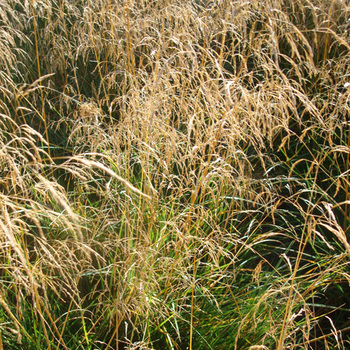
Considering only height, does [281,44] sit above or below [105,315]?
above

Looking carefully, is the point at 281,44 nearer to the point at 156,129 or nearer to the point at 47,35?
the point at 47,35

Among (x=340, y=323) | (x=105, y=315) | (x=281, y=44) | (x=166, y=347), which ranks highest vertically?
(x=281, y=44)

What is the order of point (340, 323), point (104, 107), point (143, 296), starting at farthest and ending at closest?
1. point (104, 107)
2. point (340, 323)
3. point (143, 296)

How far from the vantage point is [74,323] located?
1641mm

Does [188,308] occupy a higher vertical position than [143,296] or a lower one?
lower

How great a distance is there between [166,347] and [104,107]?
179 centimetres

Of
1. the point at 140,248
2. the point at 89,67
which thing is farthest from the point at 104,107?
the point at 140,248

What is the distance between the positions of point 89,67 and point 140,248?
1933 mm

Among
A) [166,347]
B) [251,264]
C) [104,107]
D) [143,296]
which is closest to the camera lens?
[143,296]

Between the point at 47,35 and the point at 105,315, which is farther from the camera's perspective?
the point at 47,35

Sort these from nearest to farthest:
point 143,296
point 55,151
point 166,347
Result: point 143,296 → point 166,347 → point 55,151

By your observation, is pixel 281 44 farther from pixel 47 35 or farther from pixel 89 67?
pixel 47 35

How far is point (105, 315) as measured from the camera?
1.62 metres

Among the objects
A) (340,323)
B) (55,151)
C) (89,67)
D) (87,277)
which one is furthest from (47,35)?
(340,323)
